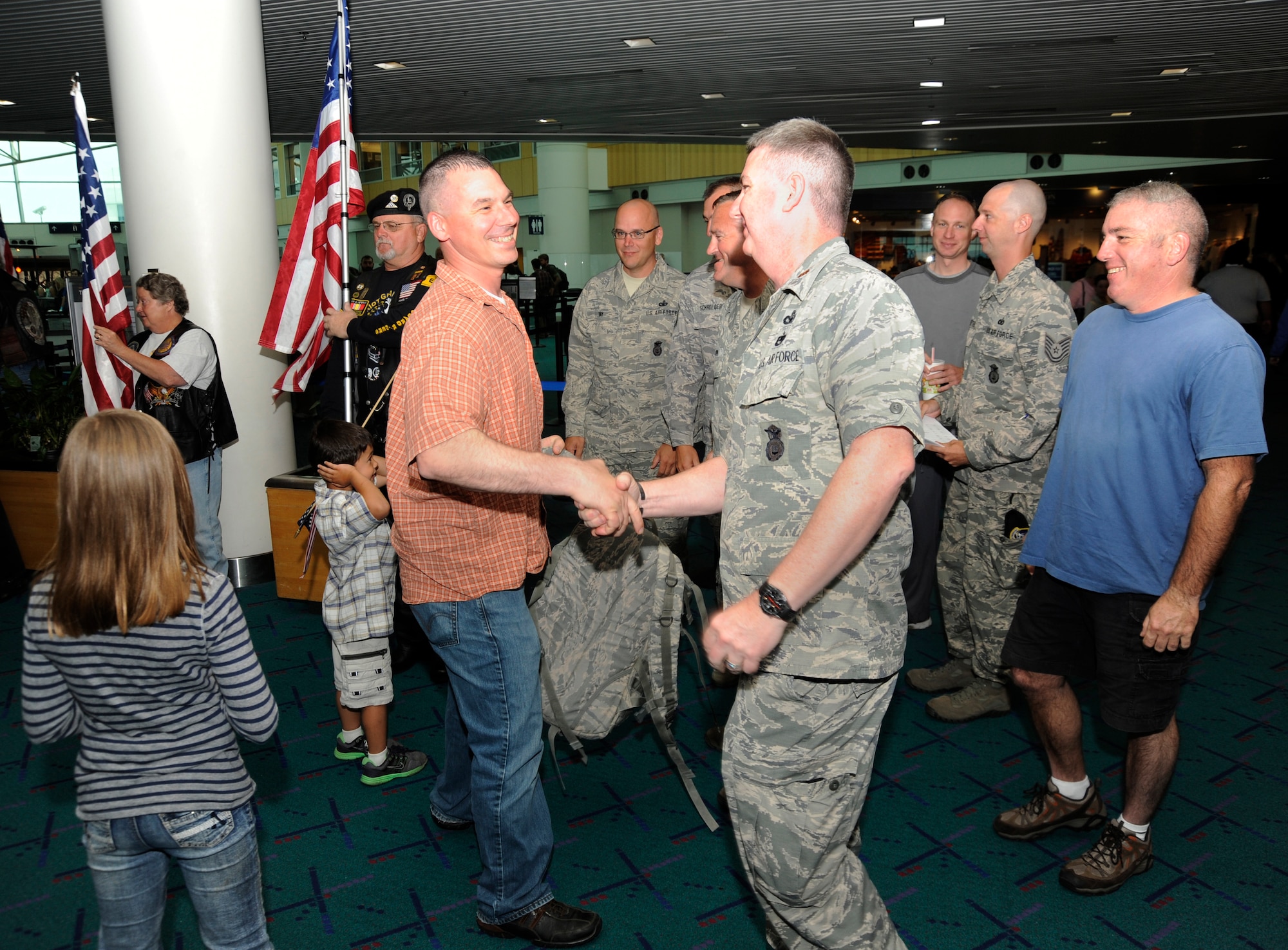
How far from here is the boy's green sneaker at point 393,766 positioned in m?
3.04

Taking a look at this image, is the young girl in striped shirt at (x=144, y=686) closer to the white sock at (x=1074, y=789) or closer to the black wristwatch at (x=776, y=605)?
the black wristwatch at (x=776, y=605)

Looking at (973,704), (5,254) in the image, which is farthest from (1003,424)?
(5,254)

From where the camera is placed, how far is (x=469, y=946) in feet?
7.41

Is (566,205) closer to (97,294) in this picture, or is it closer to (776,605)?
(97,294)

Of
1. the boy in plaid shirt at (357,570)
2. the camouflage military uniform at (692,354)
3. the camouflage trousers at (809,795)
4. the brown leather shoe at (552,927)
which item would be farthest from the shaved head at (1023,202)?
the brown leather shoe at (552,927)

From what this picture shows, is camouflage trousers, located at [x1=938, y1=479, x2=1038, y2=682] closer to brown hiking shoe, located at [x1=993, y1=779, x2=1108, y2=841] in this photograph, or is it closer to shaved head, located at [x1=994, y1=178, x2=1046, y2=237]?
brown hiking shoe, located at [x1=993, y1=779, x2=1108, y2=841]

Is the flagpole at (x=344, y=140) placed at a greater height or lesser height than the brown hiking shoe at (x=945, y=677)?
greater

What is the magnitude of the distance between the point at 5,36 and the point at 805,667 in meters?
7.40

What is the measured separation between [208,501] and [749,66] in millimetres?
5791

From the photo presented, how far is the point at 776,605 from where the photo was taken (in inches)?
59.4

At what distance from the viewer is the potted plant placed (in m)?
5.15

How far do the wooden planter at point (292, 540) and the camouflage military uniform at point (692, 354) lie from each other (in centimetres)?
205

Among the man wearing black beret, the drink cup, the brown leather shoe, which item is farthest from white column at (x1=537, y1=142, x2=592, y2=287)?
the brown leather shoe

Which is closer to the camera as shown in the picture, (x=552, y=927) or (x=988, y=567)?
(x=552, y=927)
